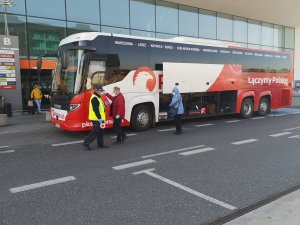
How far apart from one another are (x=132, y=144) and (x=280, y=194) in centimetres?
481

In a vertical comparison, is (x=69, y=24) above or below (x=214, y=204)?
above

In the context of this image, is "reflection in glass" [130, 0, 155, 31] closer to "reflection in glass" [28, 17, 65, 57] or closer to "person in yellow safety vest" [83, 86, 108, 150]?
"reflection in glass" [28, 17, 65, 57]

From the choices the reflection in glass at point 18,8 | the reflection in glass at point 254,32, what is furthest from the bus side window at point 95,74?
the reflection in glass at point 254,32

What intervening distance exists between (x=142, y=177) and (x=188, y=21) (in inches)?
867

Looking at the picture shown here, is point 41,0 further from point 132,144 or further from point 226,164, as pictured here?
point 226,164

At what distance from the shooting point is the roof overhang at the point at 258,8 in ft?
85.6

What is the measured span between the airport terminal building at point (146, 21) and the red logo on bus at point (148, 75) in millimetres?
5302

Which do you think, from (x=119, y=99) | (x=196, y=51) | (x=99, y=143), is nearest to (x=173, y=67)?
(x=196, y=51)

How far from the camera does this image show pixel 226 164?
6812 mm

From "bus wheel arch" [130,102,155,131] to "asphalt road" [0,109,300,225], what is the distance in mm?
1016

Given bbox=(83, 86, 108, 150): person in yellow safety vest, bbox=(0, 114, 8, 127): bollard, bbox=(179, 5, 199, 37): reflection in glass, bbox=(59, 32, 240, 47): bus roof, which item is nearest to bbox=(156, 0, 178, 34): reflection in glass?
bbox=(179, 5, 199, 37): reflection in glass

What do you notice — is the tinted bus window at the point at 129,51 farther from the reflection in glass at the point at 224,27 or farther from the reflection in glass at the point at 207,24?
the reflection in glass at the point at 224,27

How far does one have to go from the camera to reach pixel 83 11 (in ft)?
67.2

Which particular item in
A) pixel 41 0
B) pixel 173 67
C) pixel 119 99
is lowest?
pixel 119 99
